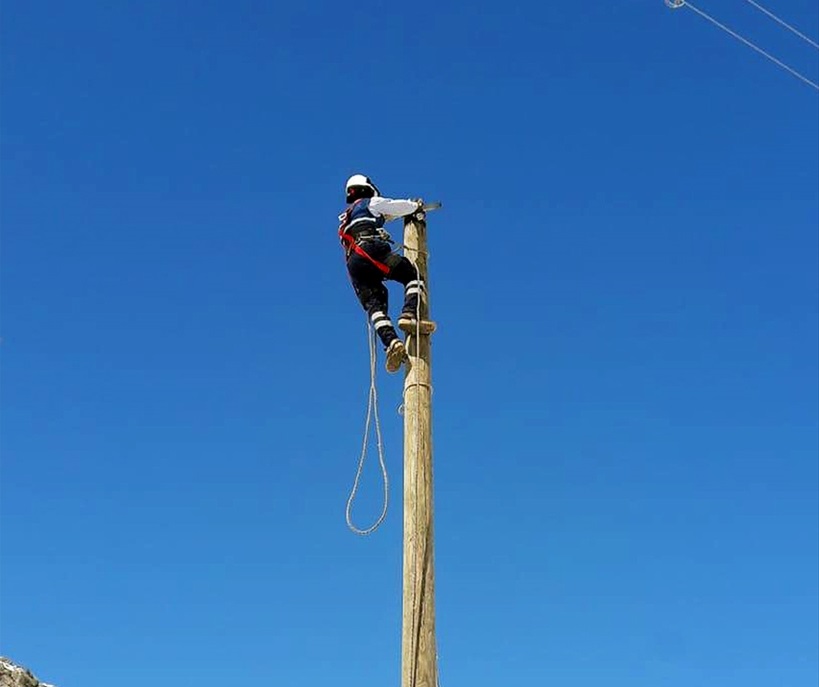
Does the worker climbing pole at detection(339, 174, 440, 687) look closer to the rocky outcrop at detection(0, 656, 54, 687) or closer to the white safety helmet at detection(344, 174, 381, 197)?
the white safety helmet at detection(344, 174, 381, 197)

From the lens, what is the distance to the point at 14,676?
12758 mm

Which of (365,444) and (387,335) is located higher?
(387,335)

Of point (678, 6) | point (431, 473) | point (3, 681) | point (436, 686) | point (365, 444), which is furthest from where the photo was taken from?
point (3, 681)

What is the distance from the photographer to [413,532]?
234 inches

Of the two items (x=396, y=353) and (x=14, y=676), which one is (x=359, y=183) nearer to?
(x=396, y=353)

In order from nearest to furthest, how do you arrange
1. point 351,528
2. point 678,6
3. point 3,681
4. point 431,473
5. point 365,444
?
point 431,473, point 351,528, point 365,444, point 678,6, point 3,681

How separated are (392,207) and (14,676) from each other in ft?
30.9

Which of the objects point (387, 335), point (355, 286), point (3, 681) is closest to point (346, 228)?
point (355, 286)

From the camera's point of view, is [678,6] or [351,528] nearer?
[351,528]

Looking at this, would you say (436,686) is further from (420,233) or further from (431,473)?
(420,233)

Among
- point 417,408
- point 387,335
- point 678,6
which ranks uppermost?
point 678,6

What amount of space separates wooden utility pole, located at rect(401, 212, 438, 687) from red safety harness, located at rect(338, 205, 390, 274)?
0.55 meters

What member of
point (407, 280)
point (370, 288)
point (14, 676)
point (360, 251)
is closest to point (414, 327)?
point (407, 280)

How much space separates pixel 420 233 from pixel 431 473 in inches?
84.0
